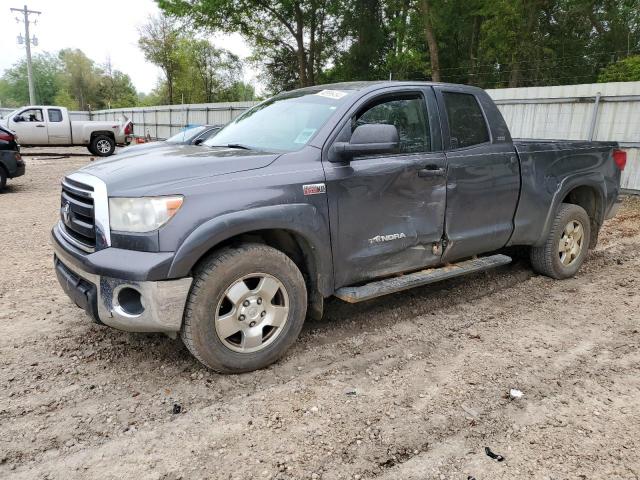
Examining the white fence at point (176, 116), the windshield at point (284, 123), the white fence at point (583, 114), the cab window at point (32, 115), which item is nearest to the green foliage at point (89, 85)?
the white fence at point (176, 116)

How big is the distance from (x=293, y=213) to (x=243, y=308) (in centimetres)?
67

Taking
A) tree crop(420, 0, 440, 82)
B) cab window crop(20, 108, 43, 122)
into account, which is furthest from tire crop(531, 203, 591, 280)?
cab window crop(20, 108, 43, 122)

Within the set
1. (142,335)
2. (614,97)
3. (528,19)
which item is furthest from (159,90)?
(142,335)

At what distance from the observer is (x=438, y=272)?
407 cm

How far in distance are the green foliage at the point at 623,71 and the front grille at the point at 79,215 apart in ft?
65.4

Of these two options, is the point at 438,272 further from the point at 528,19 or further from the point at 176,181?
the point at 528,19

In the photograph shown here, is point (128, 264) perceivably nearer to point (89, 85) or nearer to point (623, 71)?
point (623, 71)

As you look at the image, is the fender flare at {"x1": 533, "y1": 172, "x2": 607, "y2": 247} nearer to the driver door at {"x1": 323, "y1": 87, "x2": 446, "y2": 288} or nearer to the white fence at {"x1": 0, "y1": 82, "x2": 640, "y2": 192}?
the driver door at {"x1": 323, "y1": 87, "x2": 446, "y2": 288}

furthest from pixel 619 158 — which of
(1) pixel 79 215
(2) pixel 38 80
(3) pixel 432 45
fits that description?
(2) pixel 38 80

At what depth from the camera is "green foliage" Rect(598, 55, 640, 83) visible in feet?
59.8

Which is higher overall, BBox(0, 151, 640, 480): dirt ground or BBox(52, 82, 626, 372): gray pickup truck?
BBox(52, 82, 626, 372): gray pickup truck

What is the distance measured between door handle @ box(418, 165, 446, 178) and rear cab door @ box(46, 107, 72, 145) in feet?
63.5

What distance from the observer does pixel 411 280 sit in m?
3.83

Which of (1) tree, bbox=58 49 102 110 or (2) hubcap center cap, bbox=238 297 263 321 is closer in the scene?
(2) hubcap center cap, bbox=238 297 263 321
